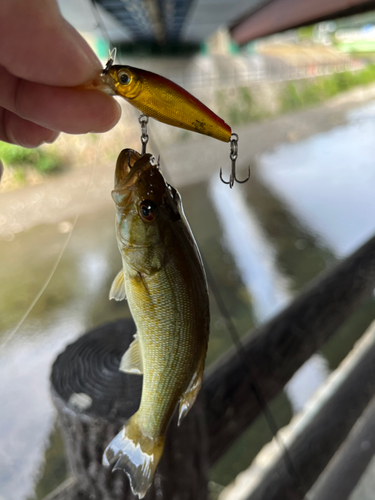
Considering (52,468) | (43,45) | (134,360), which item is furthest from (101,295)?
(43,45)

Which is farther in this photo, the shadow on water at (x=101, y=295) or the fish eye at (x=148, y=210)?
the shadow on water at (x=101, y=295)

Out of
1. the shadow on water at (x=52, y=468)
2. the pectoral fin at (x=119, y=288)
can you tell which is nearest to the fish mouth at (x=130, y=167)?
the pectoral fin at (x=119, y=288)

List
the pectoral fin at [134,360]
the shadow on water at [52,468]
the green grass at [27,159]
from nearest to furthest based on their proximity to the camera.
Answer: the pectoral fin at [134,360], the green grass at [27,159], the shadow on water at [52,468]

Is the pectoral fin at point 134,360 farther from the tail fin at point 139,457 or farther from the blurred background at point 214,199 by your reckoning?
the blurred background at point 214,199

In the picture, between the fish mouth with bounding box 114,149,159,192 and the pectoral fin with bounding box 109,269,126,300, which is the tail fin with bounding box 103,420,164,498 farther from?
the fish mouth with bounding box 114,149,159,192

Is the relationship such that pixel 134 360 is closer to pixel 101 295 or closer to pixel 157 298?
pixel 157 298

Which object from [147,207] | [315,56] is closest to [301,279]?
[315,56]
